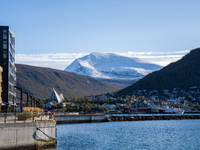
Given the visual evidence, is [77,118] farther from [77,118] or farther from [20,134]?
[20,134]

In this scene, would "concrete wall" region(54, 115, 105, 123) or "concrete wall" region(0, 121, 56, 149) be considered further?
"concrete wall" region(54, 115, 105, 123)

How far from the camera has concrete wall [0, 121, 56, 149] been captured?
33.5m

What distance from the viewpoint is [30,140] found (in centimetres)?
3519

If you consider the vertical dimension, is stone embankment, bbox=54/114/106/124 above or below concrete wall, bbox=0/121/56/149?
below

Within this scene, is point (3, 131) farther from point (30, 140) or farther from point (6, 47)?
point (6, 47)

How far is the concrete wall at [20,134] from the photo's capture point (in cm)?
3347

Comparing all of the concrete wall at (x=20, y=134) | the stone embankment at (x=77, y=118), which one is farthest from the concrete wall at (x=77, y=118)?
the concrete wall at (x=20, y=134)

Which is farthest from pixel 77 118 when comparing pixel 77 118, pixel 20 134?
pixel 20 134

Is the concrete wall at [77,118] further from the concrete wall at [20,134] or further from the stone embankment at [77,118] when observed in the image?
the concrete wall at [20,134]

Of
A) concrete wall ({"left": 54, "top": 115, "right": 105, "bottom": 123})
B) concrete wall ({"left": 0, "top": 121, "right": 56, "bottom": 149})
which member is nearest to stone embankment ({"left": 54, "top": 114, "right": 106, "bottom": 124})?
concrete wall ({"left": 54, "top": 115, "right": 105, "bottom": 123})

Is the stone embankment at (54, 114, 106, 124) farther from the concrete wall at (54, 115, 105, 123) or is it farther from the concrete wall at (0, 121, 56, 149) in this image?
the concrete wall at (0, 121, 56, 149)

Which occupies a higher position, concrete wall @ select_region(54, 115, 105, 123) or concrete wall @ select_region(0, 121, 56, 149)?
concrete wall @ select_region(0, 121, 56, 149)

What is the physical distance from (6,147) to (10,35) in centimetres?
3479

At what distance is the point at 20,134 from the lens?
3453cm
